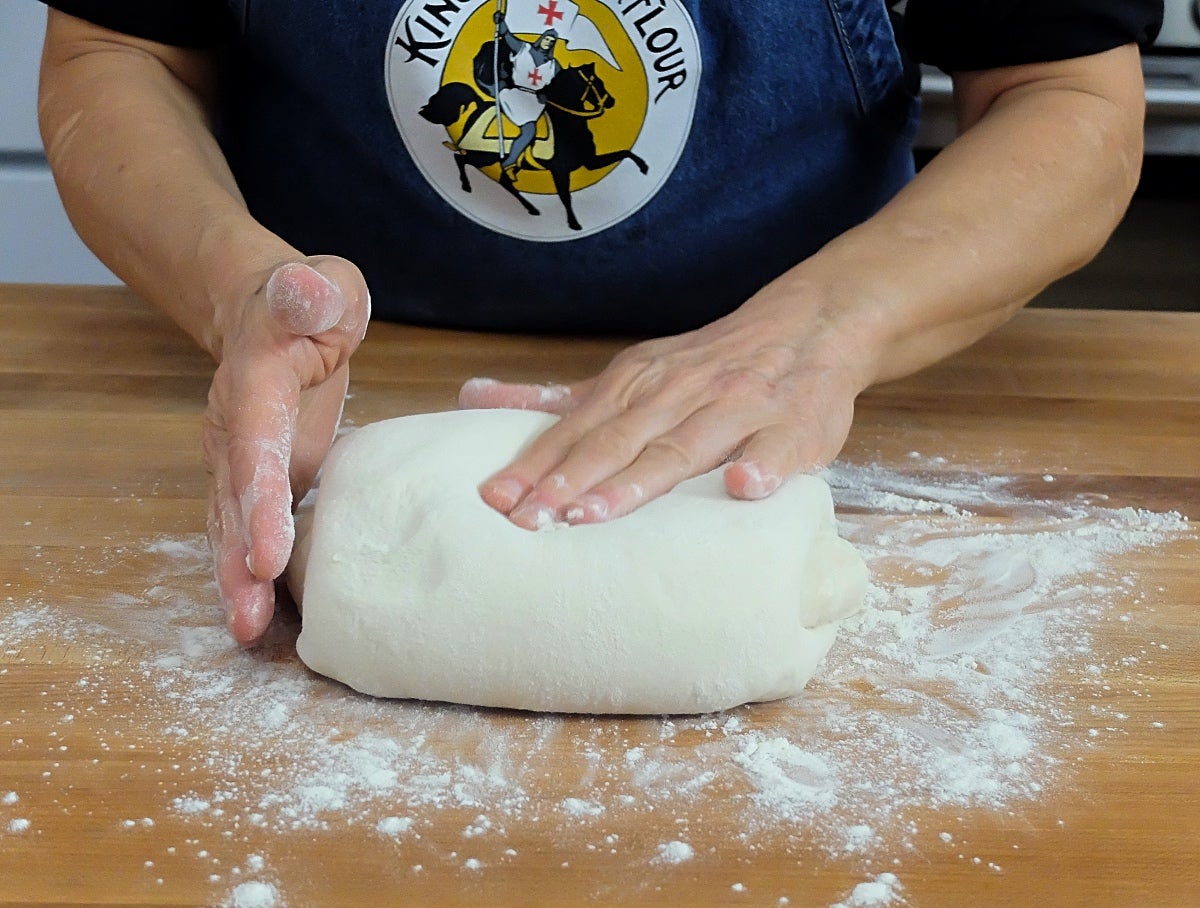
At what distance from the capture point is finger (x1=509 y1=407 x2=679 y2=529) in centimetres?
84

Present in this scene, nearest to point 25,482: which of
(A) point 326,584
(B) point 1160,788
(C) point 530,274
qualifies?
(A) point 326,584

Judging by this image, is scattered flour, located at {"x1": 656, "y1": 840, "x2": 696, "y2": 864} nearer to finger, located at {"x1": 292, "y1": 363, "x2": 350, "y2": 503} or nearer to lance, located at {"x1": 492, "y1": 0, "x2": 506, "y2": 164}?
finger, located at {"x1": 292, "y1": 363, "x2": 350, "y2": 503}

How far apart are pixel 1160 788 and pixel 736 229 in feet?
2.47

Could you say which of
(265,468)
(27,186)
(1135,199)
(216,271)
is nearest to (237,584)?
(265,468)

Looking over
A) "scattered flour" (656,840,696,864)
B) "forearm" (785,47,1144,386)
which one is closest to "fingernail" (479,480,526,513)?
"scattered flour" (656,840,696,864)

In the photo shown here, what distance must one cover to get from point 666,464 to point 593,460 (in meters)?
0.05

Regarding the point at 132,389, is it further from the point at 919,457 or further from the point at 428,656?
the point at 919,457

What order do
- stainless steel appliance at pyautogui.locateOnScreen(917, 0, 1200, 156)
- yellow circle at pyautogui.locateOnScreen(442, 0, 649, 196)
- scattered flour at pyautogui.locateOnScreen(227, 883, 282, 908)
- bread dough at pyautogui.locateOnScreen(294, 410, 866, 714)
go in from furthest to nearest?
stainless steel appliance at pyautogui.locateOnScreen(917, 0, 1200, 156), yellow circle at pyautogui.locateOnScreen(442, 0, 649, 196), bread dough at pyautogui.locateOnScreen(294, 410, 866, 714), scattered flour at pyautogui.locateOnScreen(227, 883, 282, 908)

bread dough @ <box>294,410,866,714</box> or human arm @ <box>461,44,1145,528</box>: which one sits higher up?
human arm @ <box>461,44,1145,528</box>

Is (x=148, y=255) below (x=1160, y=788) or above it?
above

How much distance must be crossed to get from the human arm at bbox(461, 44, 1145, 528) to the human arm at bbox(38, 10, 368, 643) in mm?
156

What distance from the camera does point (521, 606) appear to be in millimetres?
796

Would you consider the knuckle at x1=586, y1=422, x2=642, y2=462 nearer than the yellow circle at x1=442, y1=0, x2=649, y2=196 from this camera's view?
Yes

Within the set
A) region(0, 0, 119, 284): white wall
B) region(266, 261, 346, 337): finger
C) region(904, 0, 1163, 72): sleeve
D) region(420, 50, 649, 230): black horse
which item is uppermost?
region(904, 0, 1163, 72): sleeve
